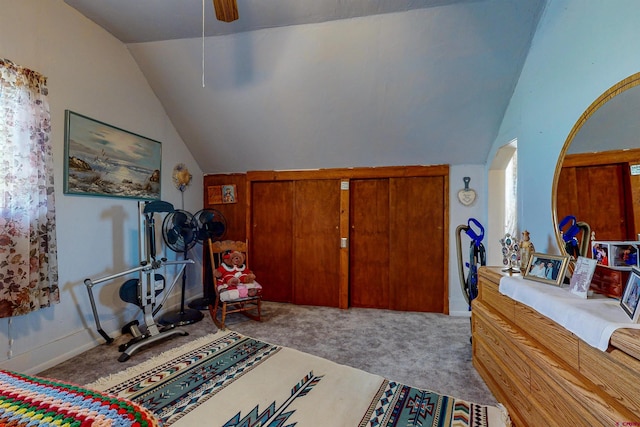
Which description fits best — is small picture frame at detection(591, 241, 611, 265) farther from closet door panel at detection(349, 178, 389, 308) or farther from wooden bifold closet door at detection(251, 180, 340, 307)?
wooden bifold closet door at detection(251, 180, 340, 307)

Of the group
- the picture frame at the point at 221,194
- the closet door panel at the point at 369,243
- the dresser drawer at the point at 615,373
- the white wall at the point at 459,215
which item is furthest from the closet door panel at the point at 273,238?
the dresser drawer at the point at 615,373

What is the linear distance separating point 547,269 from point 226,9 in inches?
91.6

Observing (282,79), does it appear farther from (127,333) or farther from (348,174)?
(127,333)

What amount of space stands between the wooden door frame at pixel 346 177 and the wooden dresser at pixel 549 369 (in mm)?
1375

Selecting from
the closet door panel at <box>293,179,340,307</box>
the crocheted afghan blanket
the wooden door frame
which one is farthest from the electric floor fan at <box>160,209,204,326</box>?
the crocheted afghan blanket

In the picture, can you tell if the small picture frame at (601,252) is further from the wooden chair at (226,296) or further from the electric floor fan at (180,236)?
the electric floor fan at (180,236)

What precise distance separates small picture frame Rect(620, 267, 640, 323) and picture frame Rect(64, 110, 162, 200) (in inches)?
141

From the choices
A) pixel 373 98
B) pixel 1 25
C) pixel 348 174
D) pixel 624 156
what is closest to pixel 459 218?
pixel 348 174

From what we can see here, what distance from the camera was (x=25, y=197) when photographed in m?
1.92

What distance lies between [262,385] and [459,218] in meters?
2.81

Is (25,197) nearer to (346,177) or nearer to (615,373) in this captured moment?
(346,177)

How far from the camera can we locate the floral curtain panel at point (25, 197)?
6.00ft

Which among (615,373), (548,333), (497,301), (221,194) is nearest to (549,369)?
(548,333)

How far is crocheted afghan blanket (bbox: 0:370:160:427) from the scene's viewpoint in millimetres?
626
